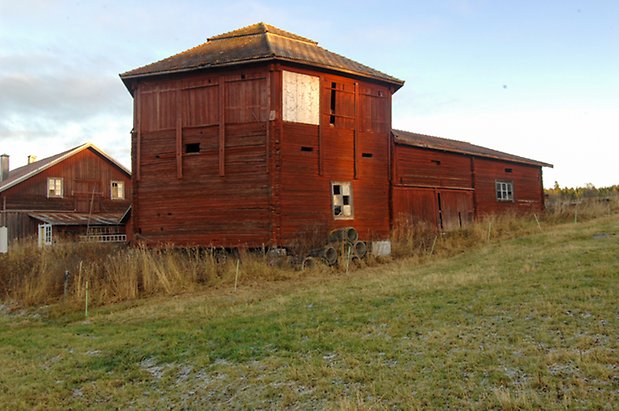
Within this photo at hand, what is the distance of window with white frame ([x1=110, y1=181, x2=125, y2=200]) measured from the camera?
35366 mm

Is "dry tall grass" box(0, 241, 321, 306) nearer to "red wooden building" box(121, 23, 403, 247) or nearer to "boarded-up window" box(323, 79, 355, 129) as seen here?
"red wooden building" box(121, 23, 403, 247)

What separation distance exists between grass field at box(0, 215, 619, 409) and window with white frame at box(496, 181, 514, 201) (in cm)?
1524

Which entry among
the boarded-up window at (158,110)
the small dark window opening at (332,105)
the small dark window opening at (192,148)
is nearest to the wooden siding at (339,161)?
the small dark window opening at (332,105)

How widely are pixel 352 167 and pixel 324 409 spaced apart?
14734 millimetres

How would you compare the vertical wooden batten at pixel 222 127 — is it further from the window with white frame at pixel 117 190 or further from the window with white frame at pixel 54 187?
the window with white frame at pixel 117 190

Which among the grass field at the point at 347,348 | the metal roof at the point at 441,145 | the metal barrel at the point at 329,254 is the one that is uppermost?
the metal roof at the point at 441,145

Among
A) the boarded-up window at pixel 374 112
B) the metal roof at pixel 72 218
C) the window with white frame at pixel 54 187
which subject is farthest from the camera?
the window with white frame at pixel 54 187

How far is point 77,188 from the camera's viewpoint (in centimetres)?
3344

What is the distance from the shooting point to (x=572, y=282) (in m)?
9.29

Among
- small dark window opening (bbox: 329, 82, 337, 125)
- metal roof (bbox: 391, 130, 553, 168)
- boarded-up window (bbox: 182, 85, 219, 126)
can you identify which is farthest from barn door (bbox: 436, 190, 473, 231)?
boarded-up window (bbox: 182, 85, 219, 126)

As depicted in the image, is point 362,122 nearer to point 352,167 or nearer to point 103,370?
point 352,167

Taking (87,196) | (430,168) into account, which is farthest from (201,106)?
(87,196)

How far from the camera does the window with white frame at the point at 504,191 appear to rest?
87.7 feet

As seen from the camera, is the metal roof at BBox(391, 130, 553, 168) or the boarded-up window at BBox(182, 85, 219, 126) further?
the metal roof at BBox(391, 130, 553, 168)
